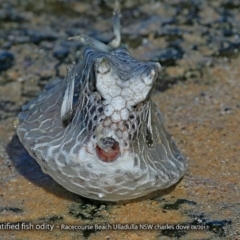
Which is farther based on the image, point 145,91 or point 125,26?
point 125,26

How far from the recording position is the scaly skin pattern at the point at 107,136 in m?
3.62

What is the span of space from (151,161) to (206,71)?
2.80m

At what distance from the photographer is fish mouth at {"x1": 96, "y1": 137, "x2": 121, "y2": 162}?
11.7 feet

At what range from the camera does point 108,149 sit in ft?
11.7

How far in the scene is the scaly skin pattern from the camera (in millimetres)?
3625

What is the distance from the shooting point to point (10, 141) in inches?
208

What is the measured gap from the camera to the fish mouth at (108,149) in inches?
140

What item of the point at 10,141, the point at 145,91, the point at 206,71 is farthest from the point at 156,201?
the point at 206,71

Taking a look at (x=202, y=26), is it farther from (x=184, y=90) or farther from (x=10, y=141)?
(x=10, y=141)

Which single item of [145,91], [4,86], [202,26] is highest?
[145,91]

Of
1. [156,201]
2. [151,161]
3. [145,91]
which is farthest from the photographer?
[156,201]

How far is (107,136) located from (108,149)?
3.0 inches

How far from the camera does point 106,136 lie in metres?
3.59

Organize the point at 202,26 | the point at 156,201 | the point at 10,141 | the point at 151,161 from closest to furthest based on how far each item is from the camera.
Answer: the point at 151,161, the point at 156,201, the point at 10,141, the point at 202,26
